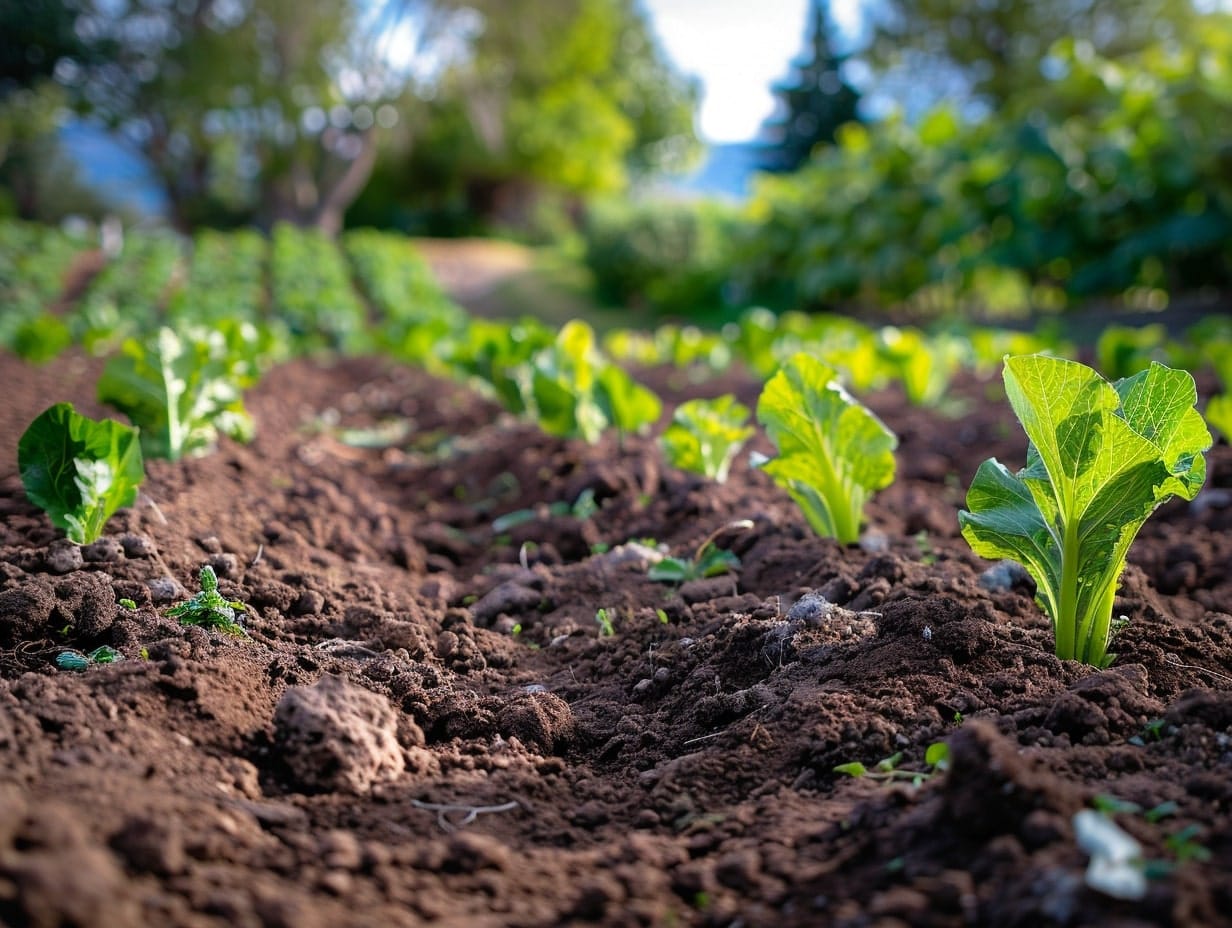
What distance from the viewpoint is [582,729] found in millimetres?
2008

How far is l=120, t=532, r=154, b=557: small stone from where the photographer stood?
2.49 m

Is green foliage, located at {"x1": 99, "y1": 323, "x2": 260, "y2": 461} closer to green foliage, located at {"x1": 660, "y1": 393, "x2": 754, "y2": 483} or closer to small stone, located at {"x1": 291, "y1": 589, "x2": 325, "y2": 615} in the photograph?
small stone, located at {"x1": 291, "y1": 589, "x2": 325, "y2": 615}

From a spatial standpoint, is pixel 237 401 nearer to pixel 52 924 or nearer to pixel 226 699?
pixel 226 699

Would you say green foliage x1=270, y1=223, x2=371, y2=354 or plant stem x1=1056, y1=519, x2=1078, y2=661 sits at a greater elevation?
green foliage x1=270, y1=223, x2=371, y2=354

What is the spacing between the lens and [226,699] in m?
1.77

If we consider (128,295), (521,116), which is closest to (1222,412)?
(128,295)

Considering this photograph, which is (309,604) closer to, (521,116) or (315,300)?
(315,300)

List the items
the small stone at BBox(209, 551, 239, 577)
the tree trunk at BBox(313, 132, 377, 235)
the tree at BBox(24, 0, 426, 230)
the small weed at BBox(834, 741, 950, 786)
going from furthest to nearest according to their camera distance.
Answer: the tree trunk at BBox(313, 132, 377, 235), the tree at BBox(24, 0, 426, 230), the small stone at BBox(209, 551, 239, 577), the small weed at BBox(834, 741, 950, 786)

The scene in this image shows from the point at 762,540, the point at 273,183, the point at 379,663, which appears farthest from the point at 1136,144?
the point at 273,183

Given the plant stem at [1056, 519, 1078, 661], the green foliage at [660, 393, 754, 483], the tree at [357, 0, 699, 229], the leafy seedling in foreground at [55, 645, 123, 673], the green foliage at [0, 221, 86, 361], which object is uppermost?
the tree at [357, 0, 699, 229]

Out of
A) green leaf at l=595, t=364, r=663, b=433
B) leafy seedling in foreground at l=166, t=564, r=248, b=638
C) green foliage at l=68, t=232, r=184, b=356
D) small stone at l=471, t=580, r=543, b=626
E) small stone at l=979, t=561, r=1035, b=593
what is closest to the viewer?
leafy seedling in foreground at l=166, t=564, r=248, b=638

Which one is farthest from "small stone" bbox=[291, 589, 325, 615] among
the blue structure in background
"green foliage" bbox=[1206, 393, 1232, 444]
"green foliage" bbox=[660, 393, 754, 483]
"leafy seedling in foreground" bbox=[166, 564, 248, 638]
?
the blue structure in background

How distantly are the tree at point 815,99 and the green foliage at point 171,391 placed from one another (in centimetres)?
3169

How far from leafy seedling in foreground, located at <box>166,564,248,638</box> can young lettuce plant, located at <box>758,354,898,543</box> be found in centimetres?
128
